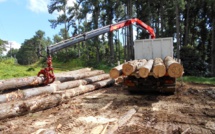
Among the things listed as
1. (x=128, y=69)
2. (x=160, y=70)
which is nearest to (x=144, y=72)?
(x=160, y=70)

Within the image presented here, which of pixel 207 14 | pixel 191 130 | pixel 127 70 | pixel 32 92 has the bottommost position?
pixel 191 130

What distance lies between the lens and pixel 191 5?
92.6ft

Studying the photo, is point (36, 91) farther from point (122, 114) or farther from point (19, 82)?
point (122, 114)

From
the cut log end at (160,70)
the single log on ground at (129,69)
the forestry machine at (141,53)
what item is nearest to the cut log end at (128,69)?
the single log on ground at (129,69)

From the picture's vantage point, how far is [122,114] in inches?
267

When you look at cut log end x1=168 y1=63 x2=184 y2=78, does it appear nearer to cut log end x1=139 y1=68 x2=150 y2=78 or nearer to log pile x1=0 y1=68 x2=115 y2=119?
cut log end x1=139 y1=68 x2=150 y2=78

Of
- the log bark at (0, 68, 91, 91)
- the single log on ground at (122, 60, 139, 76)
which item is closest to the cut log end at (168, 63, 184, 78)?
the single log on ground at (122, 60, 139, 76)

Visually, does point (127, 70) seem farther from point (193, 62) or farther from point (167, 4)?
point (167, 4)

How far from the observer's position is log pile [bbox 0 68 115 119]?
21.8 ft

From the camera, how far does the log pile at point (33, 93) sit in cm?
666

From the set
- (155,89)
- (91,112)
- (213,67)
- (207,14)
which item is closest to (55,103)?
(91,112)

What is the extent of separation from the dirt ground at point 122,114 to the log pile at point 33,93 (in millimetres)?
230

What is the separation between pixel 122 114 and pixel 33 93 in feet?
11.7

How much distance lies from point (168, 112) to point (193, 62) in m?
17.3
